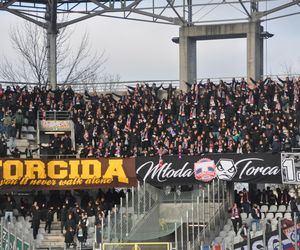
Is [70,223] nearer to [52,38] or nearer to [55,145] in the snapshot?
[55,145]

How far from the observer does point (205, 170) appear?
108 feet

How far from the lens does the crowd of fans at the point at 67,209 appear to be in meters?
30.8

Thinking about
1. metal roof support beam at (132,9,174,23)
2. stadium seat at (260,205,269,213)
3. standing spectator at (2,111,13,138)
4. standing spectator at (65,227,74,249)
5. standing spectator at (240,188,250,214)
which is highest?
metal roof support beam at (132,9,174,23)

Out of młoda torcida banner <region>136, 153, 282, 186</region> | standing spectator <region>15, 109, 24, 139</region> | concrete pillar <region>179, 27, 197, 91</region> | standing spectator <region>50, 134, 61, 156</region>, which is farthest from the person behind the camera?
concrete pillar <region>179, 27, 197, 91</region>

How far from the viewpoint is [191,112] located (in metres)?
37.0

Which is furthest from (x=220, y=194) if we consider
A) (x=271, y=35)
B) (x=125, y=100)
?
(x=271, y=35)

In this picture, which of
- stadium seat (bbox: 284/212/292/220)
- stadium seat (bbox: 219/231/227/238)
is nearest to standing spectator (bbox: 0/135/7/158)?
stadium seat (bbox: 219/231/227/238)

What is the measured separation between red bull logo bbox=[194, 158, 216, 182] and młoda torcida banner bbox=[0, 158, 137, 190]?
8.68ft

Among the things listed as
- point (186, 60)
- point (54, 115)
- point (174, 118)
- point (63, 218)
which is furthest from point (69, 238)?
point (186, 60)

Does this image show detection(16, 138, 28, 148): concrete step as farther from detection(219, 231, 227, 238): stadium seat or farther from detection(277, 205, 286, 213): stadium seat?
detection(277, 205, 286, 213): stadium seat

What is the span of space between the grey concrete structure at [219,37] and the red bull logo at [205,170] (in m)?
10.3

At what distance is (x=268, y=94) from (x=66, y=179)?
375 inches

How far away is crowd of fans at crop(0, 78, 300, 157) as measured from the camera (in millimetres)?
33812

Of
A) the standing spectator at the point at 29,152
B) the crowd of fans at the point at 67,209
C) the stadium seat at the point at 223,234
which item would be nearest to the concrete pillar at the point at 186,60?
the crowd of fans at the point at 67,209
